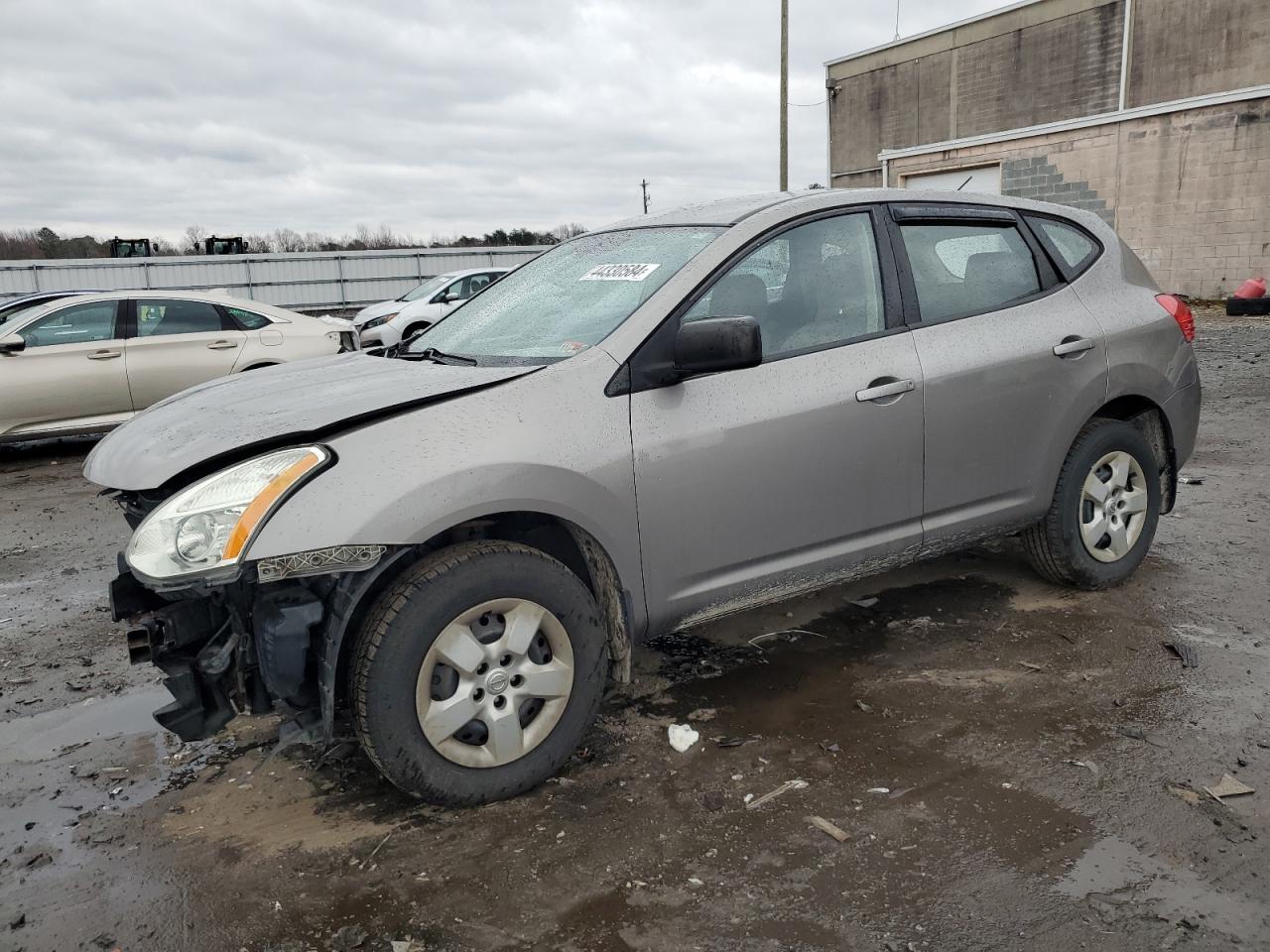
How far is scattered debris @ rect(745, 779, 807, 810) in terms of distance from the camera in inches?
114

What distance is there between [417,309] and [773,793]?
13.9m

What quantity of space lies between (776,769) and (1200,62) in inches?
Answer: 1065

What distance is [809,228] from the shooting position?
3.61 m

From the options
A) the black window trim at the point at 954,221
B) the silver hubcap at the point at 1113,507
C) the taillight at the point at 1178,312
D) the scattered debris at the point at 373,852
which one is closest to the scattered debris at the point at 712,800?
the scattered debris at the point at 373,852

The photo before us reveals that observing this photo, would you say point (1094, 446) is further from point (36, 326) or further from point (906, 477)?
point (36, 326)

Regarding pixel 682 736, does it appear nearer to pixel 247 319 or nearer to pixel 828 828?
pixel 828 828

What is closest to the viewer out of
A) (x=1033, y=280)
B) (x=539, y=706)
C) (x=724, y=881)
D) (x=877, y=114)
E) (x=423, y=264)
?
(x=724, y=881)

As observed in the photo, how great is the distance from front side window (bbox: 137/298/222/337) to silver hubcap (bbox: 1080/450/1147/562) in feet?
A: 27.5

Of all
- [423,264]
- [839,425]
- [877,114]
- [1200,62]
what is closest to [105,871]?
[839,425]

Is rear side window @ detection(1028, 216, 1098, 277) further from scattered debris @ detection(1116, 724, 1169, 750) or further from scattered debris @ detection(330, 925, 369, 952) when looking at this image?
scattered debris @ detection(330, 925, 369, 952)

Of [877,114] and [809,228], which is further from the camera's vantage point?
[877,114]

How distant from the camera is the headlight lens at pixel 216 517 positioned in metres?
2.54

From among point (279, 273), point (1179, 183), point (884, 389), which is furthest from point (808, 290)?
point (279, 273)

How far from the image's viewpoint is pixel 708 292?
3.27 meters
